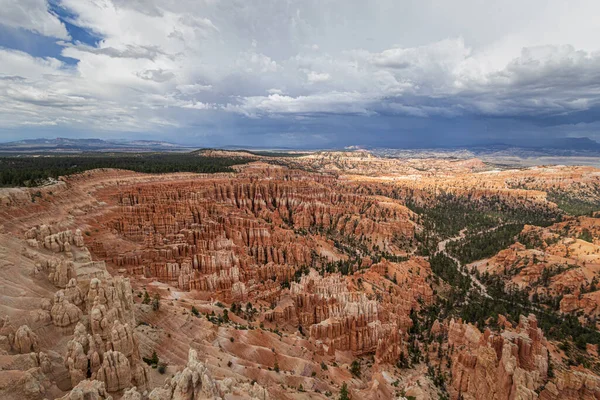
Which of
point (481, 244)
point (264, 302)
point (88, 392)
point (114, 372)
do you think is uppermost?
point (88, 392)

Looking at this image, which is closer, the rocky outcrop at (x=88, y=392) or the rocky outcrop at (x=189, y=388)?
the rocky outcrop at (x=88, y=392)

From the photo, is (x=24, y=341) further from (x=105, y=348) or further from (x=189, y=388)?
(x=189, y=388)

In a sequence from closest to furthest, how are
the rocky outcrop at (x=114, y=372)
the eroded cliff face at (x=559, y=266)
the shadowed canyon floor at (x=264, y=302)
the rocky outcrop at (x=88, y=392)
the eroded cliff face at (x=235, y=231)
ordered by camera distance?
the rocky outcrop at (x=88, y=392)
the rocky outcrop at (x=114, y=372)
the shadowed canyon floor at (x=264, y=302)
the eroded cliff face at (x=235, y=231)
the eroded cliff face at (x=559, y=266)

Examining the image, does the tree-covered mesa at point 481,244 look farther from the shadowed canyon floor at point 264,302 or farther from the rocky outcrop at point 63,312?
the rocky outcrop at point 63,312

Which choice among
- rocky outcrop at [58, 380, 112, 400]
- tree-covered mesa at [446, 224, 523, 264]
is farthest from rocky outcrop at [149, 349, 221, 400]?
tree-covered mesa at [446, 224, 523, 264]

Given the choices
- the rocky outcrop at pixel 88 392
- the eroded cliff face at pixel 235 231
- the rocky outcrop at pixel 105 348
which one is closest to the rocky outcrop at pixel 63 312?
the rocky outcrop at pixel 105 348

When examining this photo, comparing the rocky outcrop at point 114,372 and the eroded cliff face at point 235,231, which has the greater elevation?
the rocky outcrop at point 114,372

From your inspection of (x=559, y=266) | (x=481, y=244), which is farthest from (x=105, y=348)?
(x=481, y=244)

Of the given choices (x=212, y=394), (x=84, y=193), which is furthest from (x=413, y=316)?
(x=84, y=193)
